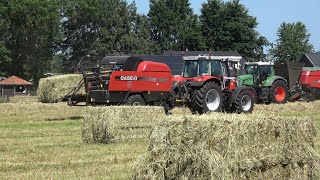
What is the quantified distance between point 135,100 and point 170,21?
73610mm

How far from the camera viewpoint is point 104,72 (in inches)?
798

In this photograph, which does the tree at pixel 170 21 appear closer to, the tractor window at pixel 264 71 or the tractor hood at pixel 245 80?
the tractor window at pixel 264 71

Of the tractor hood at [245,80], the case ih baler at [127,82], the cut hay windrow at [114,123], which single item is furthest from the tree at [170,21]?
the cut hay windrow at [114,123]

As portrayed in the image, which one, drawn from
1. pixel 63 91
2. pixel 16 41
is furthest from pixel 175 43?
pixel 63 91

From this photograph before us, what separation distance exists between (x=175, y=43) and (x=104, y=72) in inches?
2807

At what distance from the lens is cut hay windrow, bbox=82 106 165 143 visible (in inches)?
522

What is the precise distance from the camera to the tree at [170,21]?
9062 centimetres

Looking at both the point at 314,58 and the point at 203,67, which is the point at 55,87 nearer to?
the point at 203,67

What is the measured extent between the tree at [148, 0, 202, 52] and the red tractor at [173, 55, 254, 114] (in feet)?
219

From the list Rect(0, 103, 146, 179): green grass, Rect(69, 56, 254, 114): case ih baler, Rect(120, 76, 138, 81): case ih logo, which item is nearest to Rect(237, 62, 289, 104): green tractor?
Rect(69, 56, 254, 114): case ih baler

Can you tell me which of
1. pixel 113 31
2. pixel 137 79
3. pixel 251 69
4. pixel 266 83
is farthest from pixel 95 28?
pixel 137 79

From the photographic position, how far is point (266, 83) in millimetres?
26094

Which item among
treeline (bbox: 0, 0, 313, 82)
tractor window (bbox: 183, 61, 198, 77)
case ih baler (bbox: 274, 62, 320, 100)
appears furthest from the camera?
treeline (bbox: 0, 0, 313, 82)

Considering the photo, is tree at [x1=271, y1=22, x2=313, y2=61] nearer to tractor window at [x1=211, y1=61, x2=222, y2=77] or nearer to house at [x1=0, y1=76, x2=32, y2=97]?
house at [x1=0, y1=76, x2=32, y2=97]
